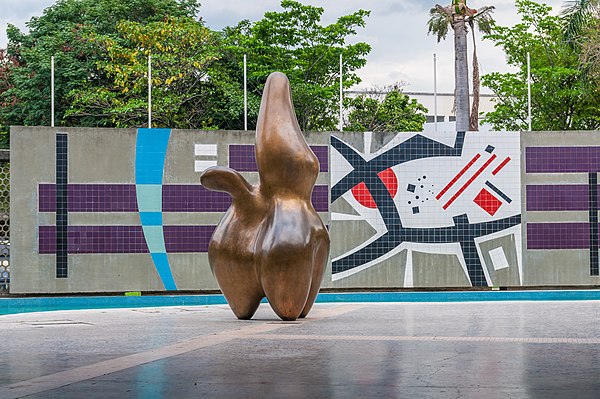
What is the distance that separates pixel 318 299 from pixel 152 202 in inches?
147

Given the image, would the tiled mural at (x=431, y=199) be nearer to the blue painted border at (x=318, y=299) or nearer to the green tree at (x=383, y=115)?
the blue painted border at (x=318, y=299)

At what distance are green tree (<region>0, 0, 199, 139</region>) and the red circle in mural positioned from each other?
50.9 ft

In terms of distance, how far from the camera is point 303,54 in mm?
32500

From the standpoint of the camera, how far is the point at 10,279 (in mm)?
17438

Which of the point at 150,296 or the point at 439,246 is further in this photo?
the point at 439,246

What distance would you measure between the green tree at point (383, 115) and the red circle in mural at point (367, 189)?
15.4 metres

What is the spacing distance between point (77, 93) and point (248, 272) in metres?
21.1

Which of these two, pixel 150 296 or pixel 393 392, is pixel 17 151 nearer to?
pixel 150 296

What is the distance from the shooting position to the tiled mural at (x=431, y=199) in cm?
1858

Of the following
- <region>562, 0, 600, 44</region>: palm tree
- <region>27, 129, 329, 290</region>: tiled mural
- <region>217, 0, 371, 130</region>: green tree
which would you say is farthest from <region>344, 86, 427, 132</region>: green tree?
<region>27, 129, 329, 290</region>: tiled mural

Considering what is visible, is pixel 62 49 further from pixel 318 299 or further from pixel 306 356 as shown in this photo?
pixel 306 356

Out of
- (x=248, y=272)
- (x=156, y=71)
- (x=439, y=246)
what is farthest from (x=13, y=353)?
(x=156, y=71)

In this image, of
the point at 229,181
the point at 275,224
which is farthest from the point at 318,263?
the point at 229,181

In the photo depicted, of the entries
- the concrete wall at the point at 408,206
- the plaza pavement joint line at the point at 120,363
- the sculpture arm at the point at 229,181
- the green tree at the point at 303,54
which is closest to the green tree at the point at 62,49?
the green tree at the point at 303,54
